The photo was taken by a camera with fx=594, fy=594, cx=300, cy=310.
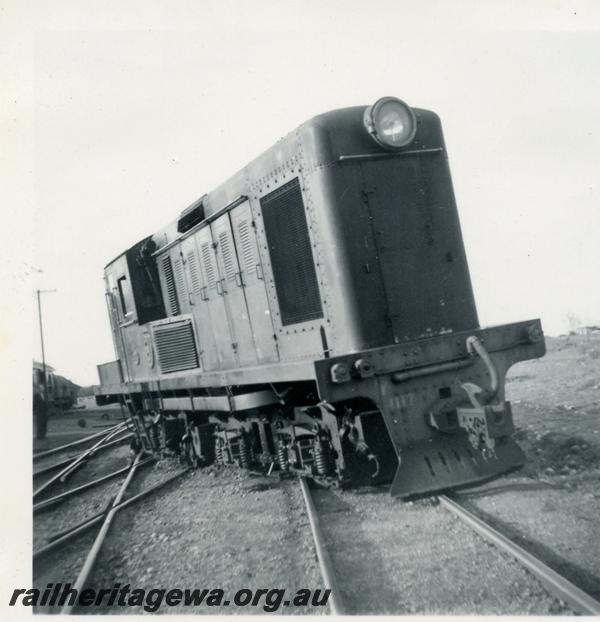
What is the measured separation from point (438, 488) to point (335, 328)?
4.90 feet

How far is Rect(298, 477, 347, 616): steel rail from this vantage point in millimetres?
3227

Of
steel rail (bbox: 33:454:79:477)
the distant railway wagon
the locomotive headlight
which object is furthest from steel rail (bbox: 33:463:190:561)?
the distant railway wagon

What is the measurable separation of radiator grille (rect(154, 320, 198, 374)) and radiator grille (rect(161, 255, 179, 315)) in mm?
244

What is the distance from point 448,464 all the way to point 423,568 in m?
1.27

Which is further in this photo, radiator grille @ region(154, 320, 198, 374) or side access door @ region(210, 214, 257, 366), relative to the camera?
radiator grille @ region(154, 320, 198, 374)

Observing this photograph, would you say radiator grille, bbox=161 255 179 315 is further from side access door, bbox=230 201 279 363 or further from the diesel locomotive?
side access door, bbox=230 201 279 363

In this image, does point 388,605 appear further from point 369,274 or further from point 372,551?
point 369,274

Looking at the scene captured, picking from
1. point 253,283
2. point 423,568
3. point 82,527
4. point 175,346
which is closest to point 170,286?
point 175,346

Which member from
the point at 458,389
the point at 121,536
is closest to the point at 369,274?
the point at 458,389

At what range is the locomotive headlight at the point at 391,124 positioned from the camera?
4863 mm

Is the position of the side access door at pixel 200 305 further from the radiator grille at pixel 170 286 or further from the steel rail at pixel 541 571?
the steel rail at pixel 541 571

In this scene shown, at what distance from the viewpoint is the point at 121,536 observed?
537cm

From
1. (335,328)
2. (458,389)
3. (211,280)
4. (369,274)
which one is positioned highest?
(211,280)

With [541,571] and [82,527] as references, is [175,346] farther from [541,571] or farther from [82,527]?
[541,571]
